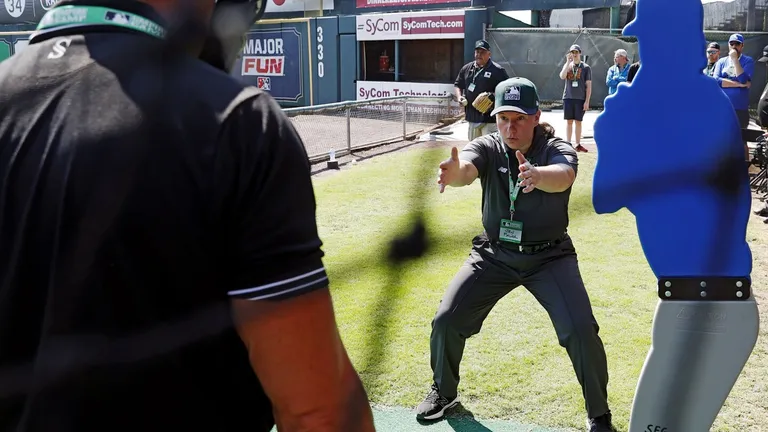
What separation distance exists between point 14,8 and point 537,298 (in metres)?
18.2

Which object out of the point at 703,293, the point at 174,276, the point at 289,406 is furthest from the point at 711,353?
the point at 174,276

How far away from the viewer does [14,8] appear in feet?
57.3

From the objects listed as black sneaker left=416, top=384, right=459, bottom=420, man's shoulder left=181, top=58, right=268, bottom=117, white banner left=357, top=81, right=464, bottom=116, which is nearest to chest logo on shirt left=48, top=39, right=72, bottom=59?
man's shoulder left=181, top=58, right=268, bottom=117

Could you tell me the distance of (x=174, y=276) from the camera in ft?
3.26

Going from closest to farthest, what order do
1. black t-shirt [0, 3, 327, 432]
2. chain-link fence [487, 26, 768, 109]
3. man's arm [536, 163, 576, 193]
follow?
black t-shirt [0, 3, 327, 432], man's arm [536, 163, 576, 193], chain-link fence [487, 26, 768, 109]

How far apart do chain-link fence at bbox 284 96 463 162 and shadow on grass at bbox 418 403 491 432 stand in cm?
613

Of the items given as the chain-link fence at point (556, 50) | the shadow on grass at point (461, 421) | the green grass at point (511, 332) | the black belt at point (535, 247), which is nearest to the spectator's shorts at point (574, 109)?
the green grass at point (511, 332)

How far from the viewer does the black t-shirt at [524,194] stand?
10.2ft

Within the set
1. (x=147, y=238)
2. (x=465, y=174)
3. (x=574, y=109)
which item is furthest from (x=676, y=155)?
(x=574, y=109)

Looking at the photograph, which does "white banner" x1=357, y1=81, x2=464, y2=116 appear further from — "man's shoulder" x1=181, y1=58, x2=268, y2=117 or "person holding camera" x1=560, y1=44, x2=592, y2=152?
"man's shoulder" x1=181, y1=58, x2=268, y2=117

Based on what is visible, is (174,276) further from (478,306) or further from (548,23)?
(548,23)

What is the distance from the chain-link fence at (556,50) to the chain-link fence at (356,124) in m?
3.30

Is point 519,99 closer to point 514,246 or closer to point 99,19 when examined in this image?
point 514,246

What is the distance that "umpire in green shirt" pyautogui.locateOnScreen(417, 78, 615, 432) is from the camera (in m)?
2.99
